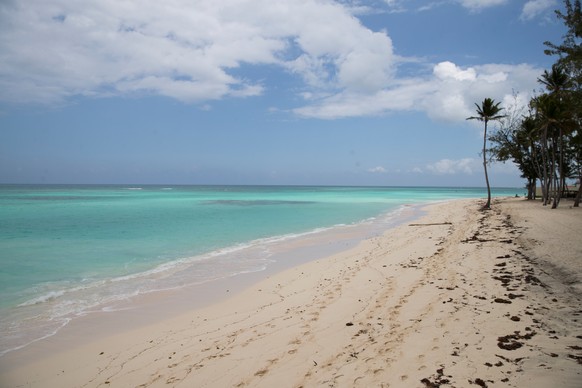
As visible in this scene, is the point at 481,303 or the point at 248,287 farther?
the point at 248,287

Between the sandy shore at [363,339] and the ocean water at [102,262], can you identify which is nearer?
the sandy shore at [363,339]

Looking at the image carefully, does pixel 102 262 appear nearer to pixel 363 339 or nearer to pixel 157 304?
pixel 157 304

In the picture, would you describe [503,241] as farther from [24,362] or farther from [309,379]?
[24,362]

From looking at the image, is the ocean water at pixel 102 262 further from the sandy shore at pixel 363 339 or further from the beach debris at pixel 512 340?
the beach debris at pixel 512 340

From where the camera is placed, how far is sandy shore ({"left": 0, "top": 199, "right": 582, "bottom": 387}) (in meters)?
3.84

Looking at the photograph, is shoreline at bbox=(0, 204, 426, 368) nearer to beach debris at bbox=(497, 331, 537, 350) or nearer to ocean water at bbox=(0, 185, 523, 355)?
ocean water at bbox=(0, 185, 523, 355)

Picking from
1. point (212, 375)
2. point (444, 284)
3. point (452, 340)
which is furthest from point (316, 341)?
point (444, 284)

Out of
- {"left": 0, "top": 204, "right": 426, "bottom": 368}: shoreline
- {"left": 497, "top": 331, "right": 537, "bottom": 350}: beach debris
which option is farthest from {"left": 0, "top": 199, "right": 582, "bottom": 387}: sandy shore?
{"left": 0, "top": 204, "right": 426, "bottom": 368}: shoreline

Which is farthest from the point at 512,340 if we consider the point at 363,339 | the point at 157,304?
the point at 157,304

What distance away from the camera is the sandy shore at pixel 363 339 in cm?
384

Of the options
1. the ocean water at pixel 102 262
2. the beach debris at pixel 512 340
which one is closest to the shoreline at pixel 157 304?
the ocean water at pixel 102 262

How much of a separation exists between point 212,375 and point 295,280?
499 cm

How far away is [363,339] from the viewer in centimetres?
482

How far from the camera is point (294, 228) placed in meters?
21.6
